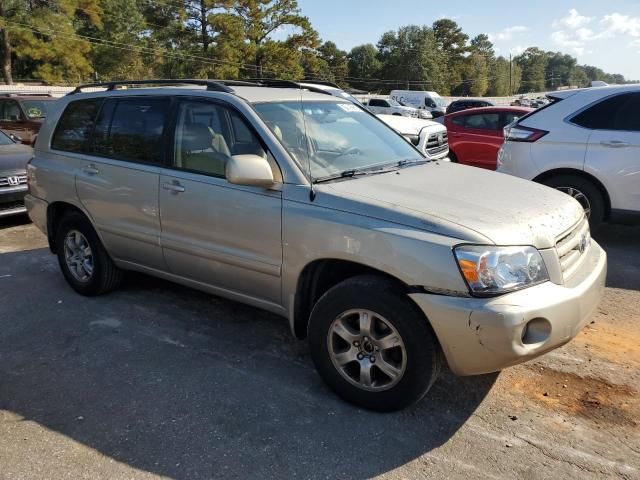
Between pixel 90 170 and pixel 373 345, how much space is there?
2.84m

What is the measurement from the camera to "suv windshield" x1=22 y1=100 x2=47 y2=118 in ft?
40.2

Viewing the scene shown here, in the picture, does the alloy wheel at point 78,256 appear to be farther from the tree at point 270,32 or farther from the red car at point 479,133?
the tree at point 270,32

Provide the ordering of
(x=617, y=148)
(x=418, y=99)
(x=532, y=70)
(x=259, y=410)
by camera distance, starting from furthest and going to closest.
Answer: (x=532, y=70)
(x=418, y=99)
(x=617, y=148)
(x=259, y=410)

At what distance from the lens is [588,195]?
603cm

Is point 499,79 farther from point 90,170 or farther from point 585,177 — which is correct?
point 90,170

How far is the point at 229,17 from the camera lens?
4538 centimetres

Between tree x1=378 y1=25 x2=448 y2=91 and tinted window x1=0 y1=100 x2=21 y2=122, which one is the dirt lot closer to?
tinted window x1=0 y1=100 x2=21 y2=122

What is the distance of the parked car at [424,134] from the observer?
8.34m

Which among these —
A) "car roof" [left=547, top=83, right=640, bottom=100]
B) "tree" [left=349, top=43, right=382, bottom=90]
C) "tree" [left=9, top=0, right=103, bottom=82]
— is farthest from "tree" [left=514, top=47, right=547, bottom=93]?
"car roof" [left=547, top=83, right=640, bottom=100]

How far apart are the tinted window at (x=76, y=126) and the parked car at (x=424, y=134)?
4.72 metres

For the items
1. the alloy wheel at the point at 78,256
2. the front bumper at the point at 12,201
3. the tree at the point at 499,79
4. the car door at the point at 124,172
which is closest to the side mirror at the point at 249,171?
the car door at the point at 124,172

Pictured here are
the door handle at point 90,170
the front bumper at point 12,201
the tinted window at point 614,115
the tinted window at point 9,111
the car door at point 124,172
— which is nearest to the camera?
the car door at point 124,172

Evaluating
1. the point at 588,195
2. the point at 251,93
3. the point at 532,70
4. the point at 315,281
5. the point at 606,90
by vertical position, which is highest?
the point at 532,70

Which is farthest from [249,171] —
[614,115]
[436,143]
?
[436,143]
